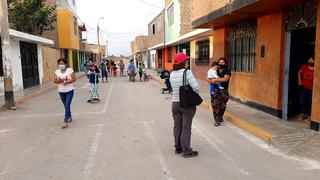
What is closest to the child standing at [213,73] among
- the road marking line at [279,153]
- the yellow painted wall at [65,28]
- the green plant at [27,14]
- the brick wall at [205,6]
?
the road marking line at [279,153]

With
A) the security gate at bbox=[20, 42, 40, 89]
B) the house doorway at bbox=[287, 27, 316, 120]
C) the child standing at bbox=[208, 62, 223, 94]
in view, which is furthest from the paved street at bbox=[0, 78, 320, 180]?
the security gate at bbox=[20, 42, 40, 89]

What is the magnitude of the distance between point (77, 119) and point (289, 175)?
240 inches

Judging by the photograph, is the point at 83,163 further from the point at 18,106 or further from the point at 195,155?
the point at 18,106

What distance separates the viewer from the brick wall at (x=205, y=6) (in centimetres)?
1010

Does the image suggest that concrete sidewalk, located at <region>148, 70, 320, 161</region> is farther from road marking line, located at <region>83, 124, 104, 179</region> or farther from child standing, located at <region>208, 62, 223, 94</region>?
road marking line, located at <region>83, 124, 104, 179</region>

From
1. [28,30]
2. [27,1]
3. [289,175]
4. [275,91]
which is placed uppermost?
[27,1]

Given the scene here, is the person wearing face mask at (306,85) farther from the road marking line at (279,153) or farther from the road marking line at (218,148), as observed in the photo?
the road marking line at (218,148)

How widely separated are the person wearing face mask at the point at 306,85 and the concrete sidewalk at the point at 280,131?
475 millimetres

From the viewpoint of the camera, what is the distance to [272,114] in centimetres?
879

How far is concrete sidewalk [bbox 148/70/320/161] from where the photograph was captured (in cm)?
584

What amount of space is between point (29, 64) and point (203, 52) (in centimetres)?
1059

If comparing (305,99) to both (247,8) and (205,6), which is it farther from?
(205,6)

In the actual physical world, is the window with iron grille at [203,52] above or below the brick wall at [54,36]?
below

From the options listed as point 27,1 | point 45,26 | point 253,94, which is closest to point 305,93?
point 253,94
